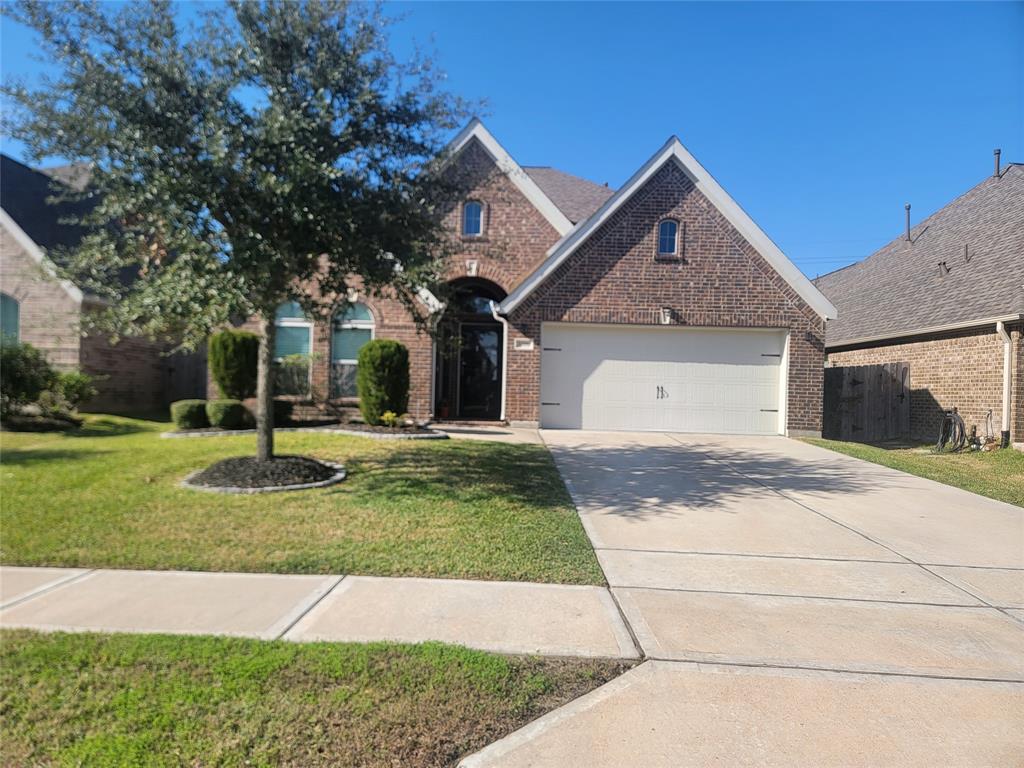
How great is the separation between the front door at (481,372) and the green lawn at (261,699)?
12009 millimetres

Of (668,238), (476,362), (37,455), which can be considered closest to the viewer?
(37,455)

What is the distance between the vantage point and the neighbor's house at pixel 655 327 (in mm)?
12883

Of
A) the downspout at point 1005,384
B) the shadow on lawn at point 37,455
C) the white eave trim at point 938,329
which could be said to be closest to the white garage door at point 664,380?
the white eave trim at point 938,329

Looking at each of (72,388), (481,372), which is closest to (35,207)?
(72,388)

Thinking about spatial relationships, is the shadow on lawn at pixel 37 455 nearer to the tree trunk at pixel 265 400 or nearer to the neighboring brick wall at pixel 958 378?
the tree trunk at pixel 265 400

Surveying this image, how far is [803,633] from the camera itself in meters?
3.39

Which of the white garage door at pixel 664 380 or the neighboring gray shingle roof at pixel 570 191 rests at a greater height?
the neighboring gray shingle roof at pixel 570 191

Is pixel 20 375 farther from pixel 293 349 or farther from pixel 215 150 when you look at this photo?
pixel 215 150

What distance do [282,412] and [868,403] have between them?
13767 millimetres

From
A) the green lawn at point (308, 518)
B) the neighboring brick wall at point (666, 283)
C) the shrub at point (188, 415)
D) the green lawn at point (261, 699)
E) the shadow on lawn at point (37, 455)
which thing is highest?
the neighboring brick wall at point (666, 283)

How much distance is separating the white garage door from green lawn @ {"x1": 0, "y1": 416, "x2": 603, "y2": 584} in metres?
4.53

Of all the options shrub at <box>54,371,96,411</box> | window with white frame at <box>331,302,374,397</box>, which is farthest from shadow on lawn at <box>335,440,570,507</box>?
shrub at <box>54,371,96,411</box>

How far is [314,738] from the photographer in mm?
2355

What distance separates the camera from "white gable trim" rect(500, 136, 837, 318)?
504 inches
